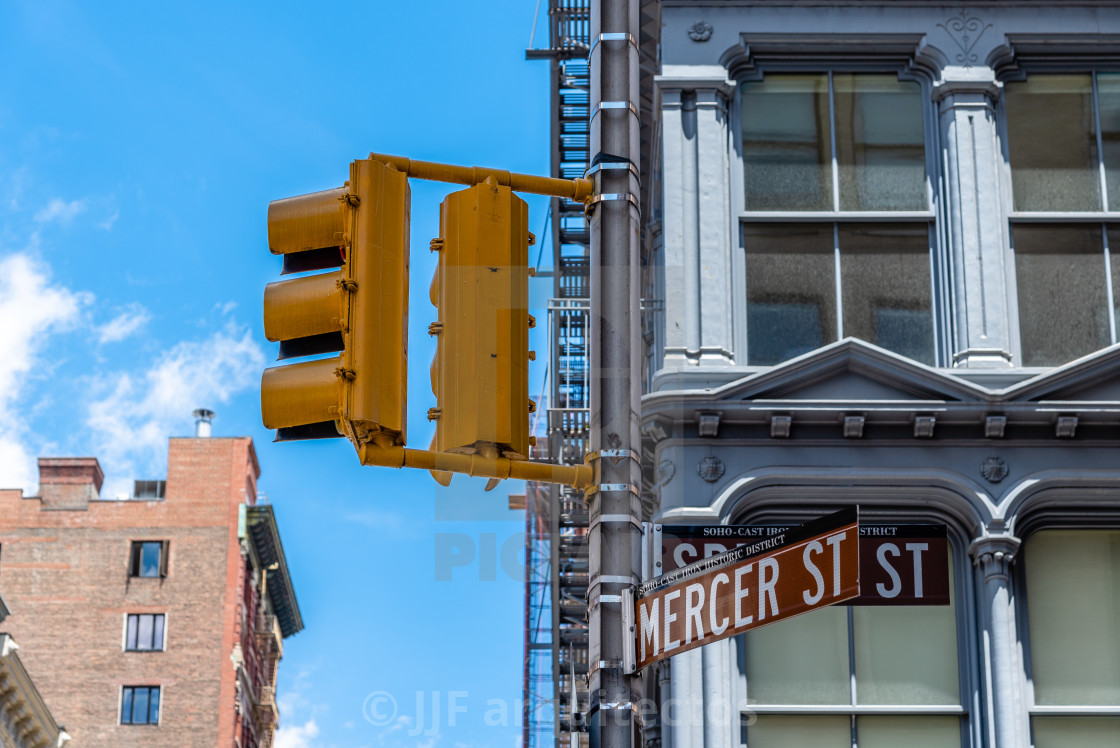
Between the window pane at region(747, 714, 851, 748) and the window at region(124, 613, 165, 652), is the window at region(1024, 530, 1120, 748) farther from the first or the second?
the window at region(124, 613, 165, 652)

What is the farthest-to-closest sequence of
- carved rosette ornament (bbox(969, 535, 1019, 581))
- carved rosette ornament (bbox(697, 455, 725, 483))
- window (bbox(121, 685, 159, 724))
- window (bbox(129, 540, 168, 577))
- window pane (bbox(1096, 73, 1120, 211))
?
window (bbox(129, 540, 168, 577))
window (bbox(121, 685, 159, 724))
window pane (bbox(1096, 73, 1120, 211))
carved rosette ornament (bbox(697, 455, 725, 483))
carved rosette ornament (bbox(969, 535, 1019, 581))

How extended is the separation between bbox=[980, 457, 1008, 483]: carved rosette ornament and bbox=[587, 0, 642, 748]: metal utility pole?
20.8ft

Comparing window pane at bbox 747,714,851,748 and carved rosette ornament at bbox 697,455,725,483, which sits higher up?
carved rosette ornament at bbox 697,455,725,483

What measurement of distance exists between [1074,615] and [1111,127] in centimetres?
484

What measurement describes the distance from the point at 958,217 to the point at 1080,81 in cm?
210

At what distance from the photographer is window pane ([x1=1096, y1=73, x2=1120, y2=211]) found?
15.8m

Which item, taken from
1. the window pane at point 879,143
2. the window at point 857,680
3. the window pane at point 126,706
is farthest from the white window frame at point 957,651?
the window pane at point 126,706

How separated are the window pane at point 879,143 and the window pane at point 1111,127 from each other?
1726 millimetres

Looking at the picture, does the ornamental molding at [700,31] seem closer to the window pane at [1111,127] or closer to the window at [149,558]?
the window pane at [1111,127]

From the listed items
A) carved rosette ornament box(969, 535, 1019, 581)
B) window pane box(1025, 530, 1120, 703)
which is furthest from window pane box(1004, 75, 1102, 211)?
carved rosette ornament box(969, 535, 1019, 581)

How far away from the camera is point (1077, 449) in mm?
14578

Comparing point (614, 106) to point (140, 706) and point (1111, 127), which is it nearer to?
point (1111, 127)

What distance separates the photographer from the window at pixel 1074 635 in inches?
548

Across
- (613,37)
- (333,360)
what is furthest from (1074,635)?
(333,360)
